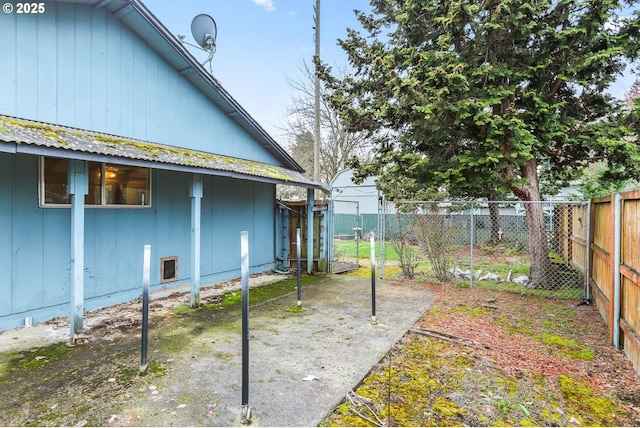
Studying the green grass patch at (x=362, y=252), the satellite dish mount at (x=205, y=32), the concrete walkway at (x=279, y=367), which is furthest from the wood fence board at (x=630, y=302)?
the satellite dish mount at (x=205, y=32)

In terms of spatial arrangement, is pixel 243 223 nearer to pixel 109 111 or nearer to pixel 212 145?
pixel 212 145

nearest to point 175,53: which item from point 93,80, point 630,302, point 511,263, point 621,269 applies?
point 93,80

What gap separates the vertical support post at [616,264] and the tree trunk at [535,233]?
3.10 meters

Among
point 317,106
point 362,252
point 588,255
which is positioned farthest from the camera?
point 362,252

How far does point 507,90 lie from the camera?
659 cm

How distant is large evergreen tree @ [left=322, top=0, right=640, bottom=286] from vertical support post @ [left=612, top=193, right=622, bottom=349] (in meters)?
2.22

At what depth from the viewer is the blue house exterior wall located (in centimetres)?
455

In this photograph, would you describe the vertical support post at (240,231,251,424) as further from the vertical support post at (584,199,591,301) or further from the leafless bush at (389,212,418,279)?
the vertical support post at (584,199,591,301)

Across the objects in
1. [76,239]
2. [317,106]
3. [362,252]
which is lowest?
[362,252]

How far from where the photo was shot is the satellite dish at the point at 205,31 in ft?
27.0

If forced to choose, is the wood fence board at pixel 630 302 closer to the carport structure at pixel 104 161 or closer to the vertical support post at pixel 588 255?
the vertical support post at pixel 588 255

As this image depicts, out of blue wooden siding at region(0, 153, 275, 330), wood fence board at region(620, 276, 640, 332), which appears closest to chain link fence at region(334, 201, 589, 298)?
wood fence board at region(620, 276, 640, 332)

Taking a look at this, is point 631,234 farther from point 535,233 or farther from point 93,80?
point 93,80

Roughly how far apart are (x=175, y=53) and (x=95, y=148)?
9.65ft
